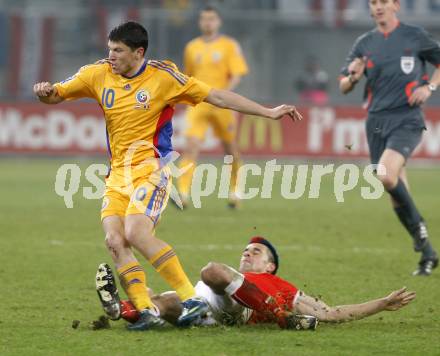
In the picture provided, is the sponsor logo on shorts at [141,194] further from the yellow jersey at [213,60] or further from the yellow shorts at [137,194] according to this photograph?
the yellow jersey at [213,60]

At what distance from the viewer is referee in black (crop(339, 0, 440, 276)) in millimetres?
9773

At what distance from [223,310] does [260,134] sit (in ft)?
53.5

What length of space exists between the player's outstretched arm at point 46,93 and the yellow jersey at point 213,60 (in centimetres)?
850

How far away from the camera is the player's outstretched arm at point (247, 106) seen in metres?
7.00

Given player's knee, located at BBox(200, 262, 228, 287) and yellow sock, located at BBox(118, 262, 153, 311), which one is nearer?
player's knee, located at BBox(200, 262, 228, 287)

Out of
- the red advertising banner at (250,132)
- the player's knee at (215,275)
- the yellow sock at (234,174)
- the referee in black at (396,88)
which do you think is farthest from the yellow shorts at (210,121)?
the player's knee at (215,275)

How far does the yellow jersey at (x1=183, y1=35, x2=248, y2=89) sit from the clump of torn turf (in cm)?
919

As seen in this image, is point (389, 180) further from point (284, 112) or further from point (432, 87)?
point (284, 112)

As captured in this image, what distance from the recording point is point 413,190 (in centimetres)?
1825

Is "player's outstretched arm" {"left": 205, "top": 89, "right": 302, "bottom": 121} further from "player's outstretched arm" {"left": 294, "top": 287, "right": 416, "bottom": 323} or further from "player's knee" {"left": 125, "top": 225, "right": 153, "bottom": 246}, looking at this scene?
"player's outstretched arm" {"left": 294, "top": 287, "right": 416, "bottom": 323}

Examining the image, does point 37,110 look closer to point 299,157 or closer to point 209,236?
point 299,157

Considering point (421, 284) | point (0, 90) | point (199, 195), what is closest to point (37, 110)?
point (0, 90)

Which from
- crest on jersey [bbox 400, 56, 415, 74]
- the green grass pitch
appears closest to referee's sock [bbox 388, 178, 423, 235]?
the green grass pitch

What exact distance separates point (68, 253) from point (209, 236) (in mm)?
1909
